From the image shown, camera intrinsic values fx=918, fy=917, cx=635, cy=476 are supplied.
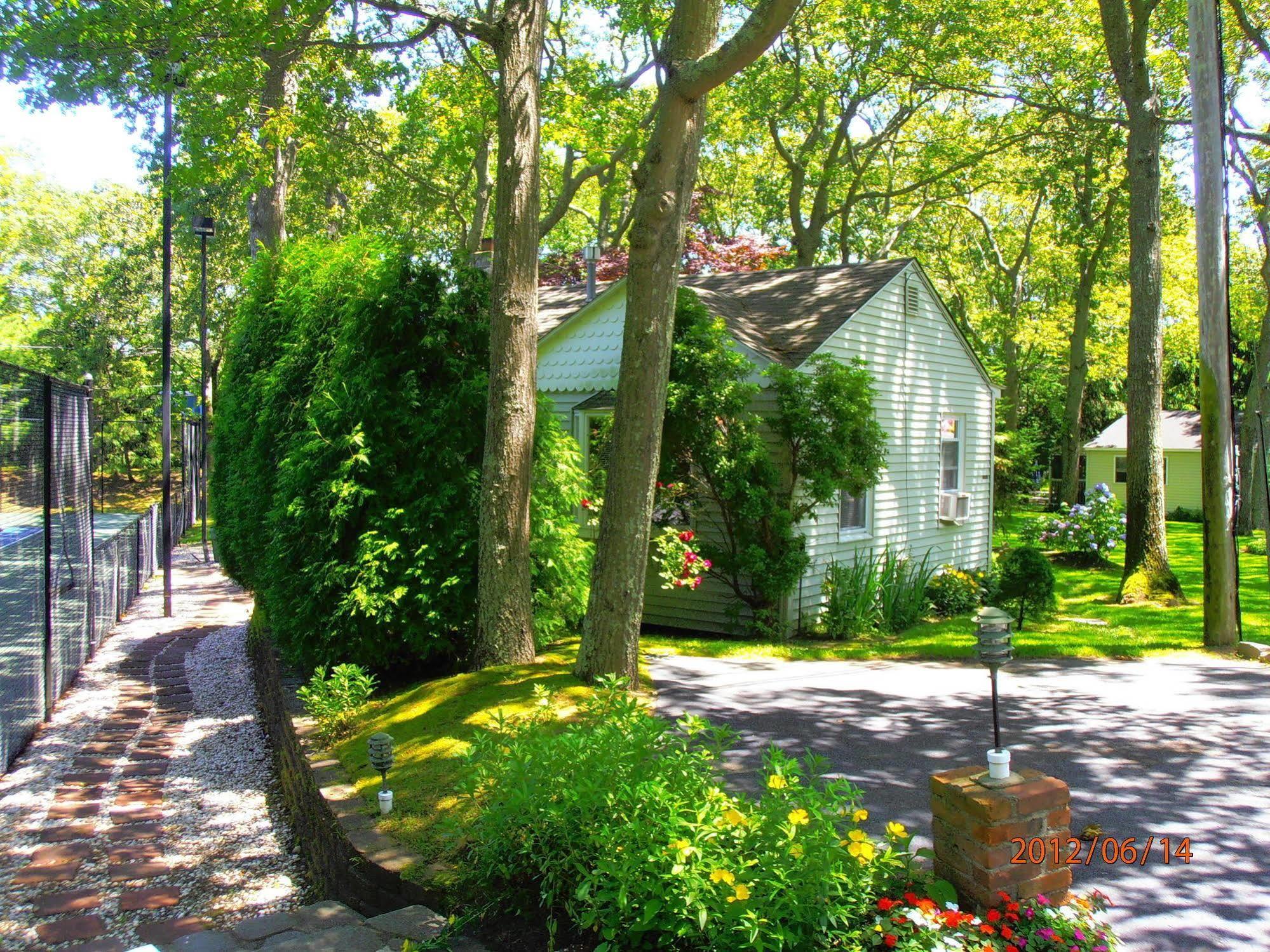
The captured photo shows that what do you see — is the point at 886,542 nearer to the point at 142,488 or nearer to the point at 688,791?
the point at 688,791

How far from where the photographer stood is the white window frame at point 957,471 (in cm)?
1470

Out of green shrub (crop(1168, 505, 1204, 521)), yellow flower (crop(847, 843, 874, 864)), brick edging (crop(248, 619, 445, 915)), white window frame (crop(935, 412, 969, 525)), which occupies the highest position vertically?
white window frame (crop(935, 412, 969, 525))

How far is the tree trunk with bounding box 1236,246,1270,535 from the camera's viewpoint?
2512 cm

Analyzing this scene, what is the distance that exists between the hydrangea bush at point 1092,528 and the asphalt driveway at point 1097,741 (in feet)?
35.7

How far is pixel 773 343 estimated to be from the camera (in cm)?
1220

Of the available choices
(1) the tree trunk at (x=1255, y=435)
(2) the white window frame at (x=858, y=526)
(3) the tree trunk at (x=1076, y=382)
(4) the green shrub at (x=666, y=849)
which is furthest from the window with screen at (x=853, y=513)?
(1) the tree trunk at (x=1255, y=435)

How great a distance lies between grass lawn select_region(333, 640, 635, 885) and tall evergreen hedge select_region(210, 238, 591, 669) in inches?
25.3

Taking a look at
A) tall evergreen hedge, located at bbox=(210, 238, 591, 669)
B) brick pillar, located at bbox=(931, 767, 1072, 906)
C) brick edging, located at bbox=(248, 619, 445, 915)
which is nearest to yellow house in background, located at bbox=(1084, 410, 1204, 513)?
tall evergreen hedge, located at bbox=(210, 238, 591, 669)

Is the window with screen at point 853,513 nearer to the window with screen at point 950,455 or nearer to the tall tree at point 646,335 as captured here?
the window with screen at point 950,455

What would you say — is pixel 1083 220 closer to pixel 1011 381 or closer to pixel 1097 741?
pixel 1011 381

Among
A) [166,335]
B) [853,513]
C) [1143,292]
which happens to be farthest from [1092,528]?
[166,335]

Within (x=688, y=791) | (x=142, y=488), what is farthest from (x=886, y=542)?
(x=142, y=488)

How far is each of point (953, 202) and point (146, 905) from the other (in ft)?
97.8
